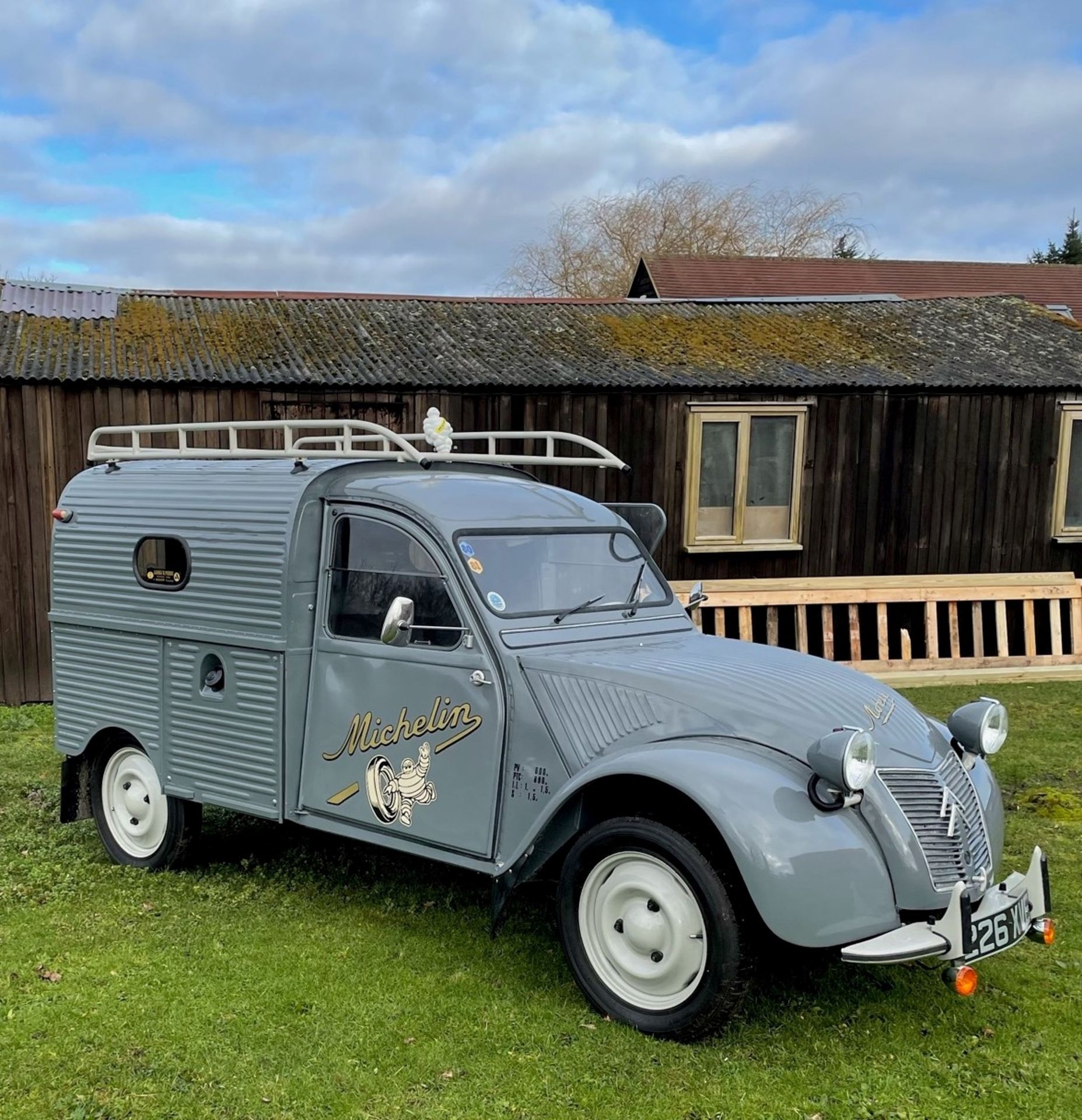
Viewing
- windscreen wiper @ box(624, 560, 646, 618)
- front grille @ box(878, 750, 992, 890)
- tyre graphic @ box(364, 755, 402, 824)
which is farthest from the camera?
windscreen wiper @ box(624, 560, 646, 618)

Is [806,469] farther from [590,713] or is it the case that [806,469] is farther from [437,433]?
[590,713]

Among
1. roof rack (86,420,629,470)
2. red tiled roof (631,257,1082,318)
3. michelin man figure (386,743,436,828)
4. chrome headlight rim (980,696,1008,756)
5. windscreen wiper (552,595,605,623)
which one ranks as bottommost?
michelin man figure (386,743,436,828)

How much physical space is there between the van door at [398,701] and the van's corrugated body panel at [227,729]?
0.20 metres

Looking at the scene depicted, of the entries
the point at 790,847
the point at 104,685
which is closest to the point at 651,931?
the point at 790,847

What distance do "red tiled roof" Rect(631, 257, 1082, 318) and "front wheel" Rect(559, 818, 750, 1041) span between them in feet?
56.7

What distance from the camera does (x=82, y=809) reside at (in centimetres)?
611

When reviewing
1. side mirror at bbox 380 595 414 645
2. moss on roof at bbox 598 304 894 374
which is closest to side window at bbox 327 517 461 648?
side mirror at bbox 380 595 414 645

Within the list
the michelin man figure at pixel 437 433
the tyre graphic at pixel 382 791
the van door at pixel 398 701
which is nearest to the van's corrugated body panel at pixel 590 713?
the van door at pixel 398 701

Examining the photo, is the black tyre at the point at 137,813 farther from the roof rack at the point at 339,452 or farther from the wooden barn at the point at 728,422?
the wooden barn at the point at 728,422

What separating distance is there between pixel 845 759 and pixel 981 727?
1.22m

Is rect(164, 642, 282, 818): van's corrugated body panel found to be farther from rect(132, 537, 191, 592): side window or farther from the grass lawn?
the grass lawn

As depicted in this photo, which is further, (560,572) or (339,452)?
(339,452)

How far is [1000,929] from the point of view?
3740 mm

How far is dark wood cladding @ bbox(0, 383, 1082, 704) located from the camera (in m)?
10.4
